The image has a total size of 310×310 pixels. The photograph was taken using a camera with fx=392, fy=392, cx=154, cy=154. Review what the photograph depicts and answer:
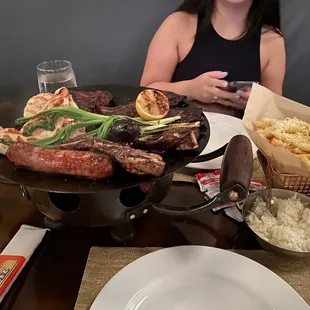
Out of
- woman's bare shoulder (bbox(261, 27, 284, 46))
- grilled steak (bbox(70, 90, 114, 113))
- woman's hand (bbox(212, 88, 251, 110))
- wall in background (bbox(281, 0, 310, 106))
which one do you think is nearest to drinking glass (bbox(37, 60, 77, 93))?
grilled steak (bbox(70, 90, 114, 113))

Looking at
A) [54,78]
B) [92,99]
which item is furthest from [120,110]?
[54,78]

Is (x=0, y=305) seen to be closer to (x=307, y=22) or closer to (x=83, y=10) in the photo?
(x=83, y=10)

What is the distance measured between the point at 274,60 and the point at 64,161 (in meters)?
1.63

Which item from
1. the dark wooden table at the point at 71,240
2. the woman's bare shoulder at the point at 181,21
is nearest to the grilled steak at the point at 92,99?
the dark wooden table at the point at 71,240

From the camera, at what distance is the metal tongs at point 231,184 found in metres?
0.81

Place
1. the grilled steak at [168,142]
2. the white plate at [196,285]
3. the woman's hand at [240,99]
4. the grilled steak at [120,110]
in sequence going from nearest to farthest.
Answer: the white plate at [196,285]
the grilled steak at [168,142]
the grilled steak at [120,110]
the woman's hand at [240,99]

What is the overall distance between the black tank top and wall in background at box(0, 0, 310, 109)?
35 cm

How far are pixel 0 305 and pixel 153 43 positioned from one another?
157 centimetres

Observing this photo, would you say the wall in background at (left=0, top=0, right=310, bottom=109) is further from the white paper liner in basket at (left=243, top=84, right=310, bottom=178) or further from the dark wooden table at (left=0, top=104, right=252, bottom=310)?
A: the dark wooden table at (left=0, top=104, right=252, bottom=310)

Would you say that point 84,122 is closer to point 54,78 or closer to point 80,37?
point 54,78

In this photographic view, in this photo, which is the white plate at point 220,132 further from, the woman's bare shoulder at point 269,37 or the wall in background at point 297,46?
the wall in background at point 297,46

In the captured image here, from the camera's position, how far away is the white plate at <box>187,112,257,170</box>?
119 cm

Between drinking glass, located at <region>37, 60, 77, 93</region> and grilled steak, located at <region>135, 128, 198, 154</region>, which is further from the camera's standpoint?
drinking glass, located at <region>37, 60, 77, 93</region>

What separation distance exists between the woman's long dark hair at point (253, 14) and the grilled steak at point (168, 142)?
133 cm
